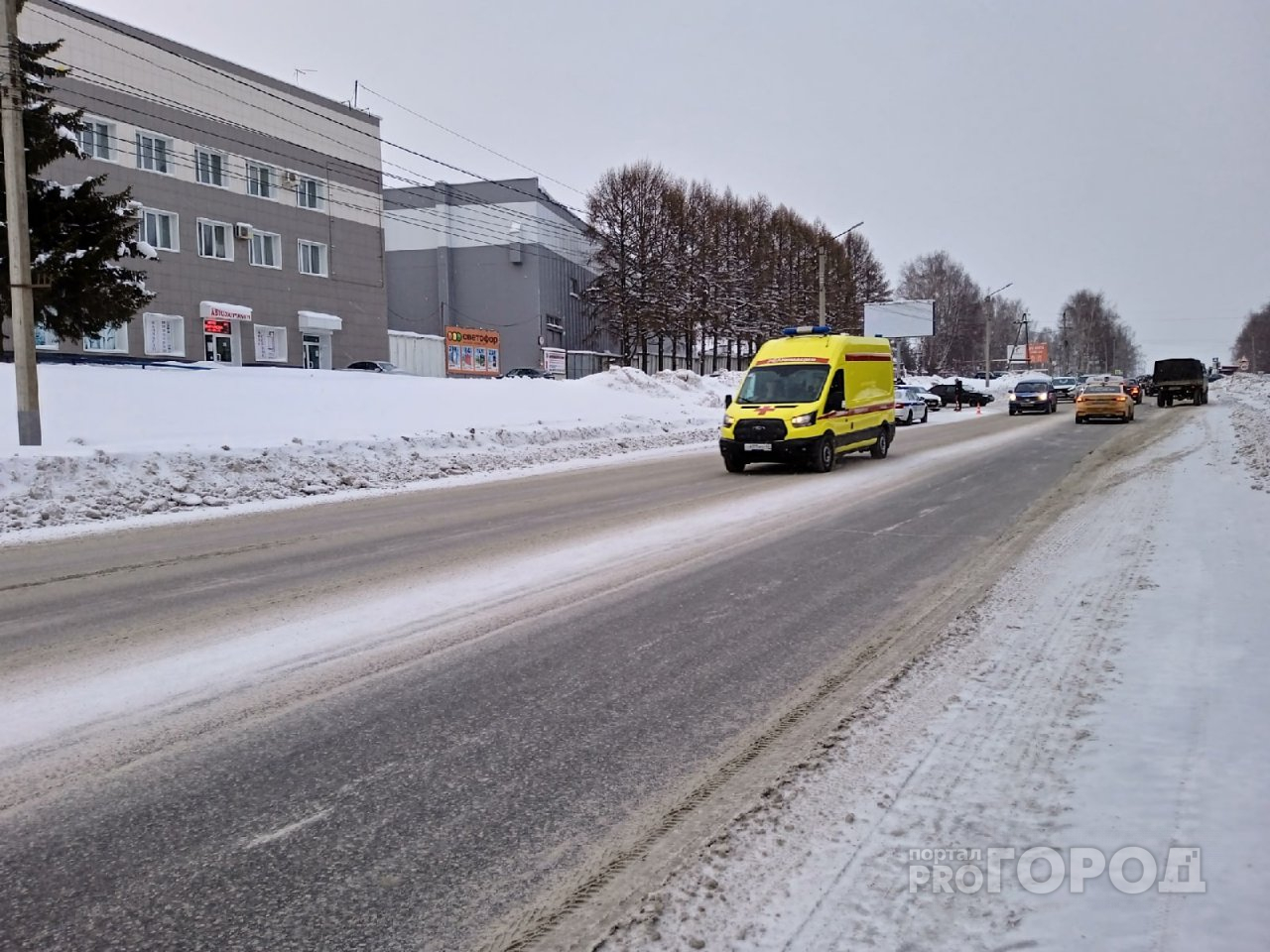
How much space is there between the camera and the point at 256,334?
43125 mm

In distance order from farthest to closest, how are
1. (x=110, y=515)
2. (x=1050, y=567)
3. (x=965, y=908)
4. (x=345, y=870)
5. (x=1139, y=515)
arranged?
(x=110, y=515)
(x=1139, y=515)
(x=1050, y=567)
(x=345, y=870)
(x=965, y=908)

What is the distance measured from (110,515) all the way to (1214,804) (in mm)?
12294

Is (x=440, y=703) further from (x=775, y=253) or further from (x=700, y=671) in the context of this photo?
(x=775, y=253)

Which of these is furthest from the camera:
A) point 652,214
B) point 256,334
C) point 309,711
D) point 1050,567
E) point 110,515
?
point 652,214

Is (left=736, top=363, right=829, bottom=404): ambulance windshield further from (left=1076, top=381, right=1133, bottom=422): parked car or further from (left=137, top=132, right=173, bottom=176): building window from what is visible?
(left=137, top=132, right=173, bottom=176): building window

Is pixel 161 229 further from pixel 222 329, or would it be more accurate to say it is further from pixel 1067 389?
pixel 1067 389

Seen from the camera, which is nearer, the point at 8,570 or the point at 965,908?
the point at 965,908

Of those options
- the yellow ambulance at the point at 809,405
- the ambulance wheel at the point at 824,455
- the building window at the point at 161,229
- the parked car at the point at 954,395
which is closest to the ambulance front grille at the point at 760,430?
the yellow ambulance at the point at 809,405

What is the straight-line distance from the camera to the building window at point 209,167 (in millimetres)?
40125

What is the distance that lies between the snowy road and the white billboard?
237 feet

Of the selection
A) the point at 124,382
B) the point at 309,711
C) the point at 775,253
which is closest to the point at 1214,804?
the point at 309,711

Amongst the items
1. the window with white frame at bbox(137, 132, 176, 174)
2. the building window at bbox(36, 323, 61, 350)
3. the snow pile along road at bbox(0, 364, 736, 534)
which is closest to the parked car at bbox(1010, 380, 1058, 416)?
the snow pile along road at bbox(0, 364, 736, 534)

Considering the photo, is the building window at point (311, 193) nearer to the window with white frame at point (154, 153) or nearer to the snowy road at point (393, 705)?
the window with white frame at point (154, 153)

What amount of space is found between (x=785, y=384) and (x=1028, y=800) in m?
14.1
